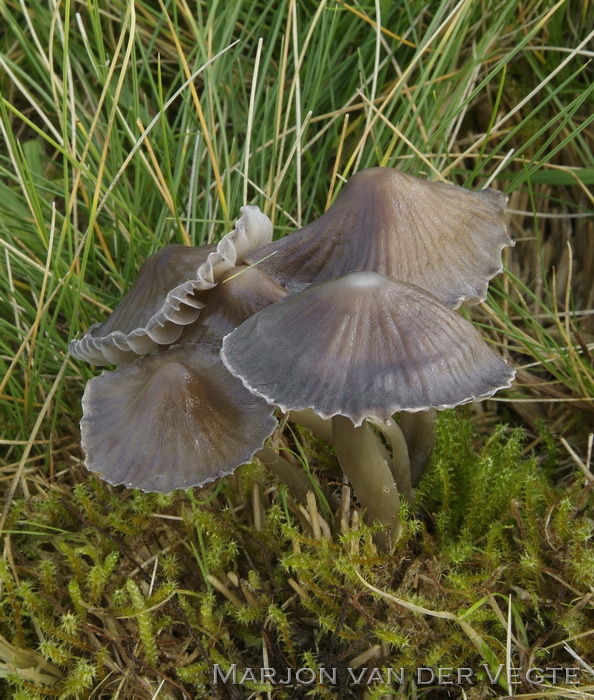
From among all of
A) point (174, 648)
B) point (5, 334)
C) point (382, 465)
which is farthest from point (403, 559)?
point (5, 334)

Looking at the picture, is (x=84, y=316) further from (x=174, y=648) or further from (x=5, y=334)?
(x=174, y=648)

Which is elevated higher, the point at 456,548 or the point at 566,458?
the point at 456,548

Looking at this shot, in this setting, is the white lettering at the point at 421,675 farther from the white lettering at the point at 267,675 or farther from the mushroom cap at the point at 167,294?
the mushroom cap at the point at 167,294

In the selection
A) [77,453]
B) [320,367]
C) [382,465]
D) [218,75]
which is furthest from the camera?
[218,75]

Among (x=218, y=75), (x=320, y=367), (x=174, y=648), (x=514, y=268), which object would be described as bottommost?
(x=174, y=648)

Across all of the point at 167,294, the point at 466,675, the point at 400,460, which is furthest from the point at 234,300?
the point at 466,675

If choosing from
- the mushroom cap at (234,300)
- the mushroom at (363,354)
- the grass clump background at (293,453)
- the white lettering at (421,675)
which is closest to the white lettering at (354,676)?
the grass clump background at (293,453)

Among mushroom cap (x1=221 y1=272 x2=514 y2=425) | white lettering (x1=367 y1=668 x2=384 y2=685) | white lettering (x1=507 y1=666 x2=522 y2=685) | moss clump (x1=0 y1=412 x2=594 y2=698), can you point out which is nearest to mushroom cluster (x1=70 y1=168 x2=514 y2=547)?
mushroom cap (x1=221 y1=272 x2=514 y2=425)

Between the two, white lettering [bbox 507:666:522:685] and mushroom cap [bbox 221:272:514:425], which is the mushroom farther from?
white lettering [bbox 507:666:522:685]
